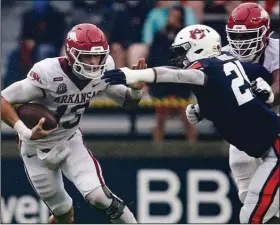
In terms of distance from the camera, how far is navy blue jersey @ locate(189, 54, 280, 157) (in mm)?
7652

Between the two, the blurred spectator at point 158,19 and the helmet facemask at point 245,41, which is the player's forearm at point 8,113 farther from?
the blurred spectator at point 158,19

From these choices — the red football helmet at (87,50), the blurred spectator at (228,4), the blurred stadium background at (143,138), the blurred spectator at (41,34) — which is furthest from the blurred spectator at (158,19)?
the red football helmet at (87,50)

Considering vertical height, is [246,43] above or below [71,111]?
above

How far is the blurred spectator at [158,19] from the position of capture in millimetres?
10414

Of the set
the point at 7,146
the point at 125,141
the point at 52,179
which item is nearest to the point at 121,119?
the point at 125,141

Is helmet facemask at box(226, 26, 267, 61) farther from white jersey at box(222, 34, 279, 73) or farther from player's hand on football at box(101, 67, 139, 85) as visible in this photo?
player's hand on football at box(101, 67, 139, 85)

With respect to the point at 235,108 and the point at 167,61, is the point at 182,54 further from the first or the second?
the point at 167,61

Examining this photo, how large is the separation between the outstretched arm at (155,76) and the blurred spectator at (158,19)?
298cm

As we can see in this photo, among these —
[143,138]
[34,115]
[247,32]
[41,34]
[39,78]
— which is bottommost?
[143,138]

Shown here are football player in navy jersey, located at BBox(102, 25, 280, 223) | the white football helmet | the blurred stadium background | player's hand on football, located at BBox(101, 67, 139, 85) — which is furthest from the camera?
the blurred stadium background

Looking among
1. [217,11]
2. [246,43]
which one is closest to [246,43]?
[246,43]

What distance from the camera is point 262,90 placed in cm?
782

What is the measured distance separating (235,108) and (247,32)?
72cm

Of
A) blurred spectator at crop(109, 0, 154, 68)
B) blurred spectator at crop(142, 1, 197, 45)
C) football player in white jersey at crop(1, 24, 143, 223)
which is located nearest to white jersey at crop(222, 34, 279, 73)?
football player in white jersey at crop(1, 24, 143, 223)
